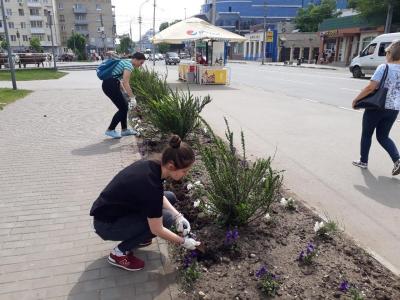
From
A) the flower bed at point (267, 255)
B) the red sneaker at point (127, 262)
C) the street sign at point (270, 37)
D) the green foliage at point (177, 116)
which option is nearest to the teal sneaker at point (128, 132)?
the green foliage at point (177, 116)

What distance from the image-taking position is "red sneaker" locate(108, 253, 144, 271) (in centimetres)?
280

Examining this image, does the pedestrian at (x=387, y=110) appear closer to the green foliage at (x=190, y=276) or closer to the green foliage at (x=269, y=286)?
the green foliage at (x=269, y=286)

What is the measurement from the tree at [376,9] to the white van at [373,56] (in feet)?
43.2

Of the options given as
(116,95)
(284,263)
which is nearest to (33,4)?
(116,95)

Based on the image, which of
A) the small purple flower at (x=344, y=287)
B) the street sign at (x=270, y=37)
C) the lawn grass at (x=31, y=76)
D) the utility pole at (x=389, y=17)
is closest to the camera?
the small purple flower at (x=344, y=287)

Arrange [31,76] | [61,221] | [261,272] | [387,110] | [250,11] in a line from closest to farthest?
[261,272] → [61,221] → [387,110] → [31,76] → [250,11]

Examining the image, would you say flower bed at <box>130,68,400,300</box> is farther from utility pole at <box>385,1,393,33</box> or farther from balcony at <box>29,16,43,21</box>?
balcony at <box>29,16,43,21</box>

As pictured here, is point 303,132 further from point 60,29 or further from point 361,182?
point 60,29

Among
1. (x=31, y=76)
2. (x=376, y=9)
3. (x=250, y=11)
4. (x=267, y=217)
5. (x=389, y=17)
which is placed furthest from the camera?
(x=250, y=11)

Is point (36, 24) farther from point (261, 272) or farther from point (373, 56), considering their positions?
point (261, 272)

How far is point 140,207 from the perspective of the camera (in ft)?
8.66

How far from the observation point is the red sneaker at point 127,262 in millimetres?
2798

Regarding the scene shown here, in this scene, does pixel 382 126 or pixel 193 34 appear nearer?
pixel 382 126

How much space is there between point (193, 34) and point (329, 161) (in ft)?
41.1
